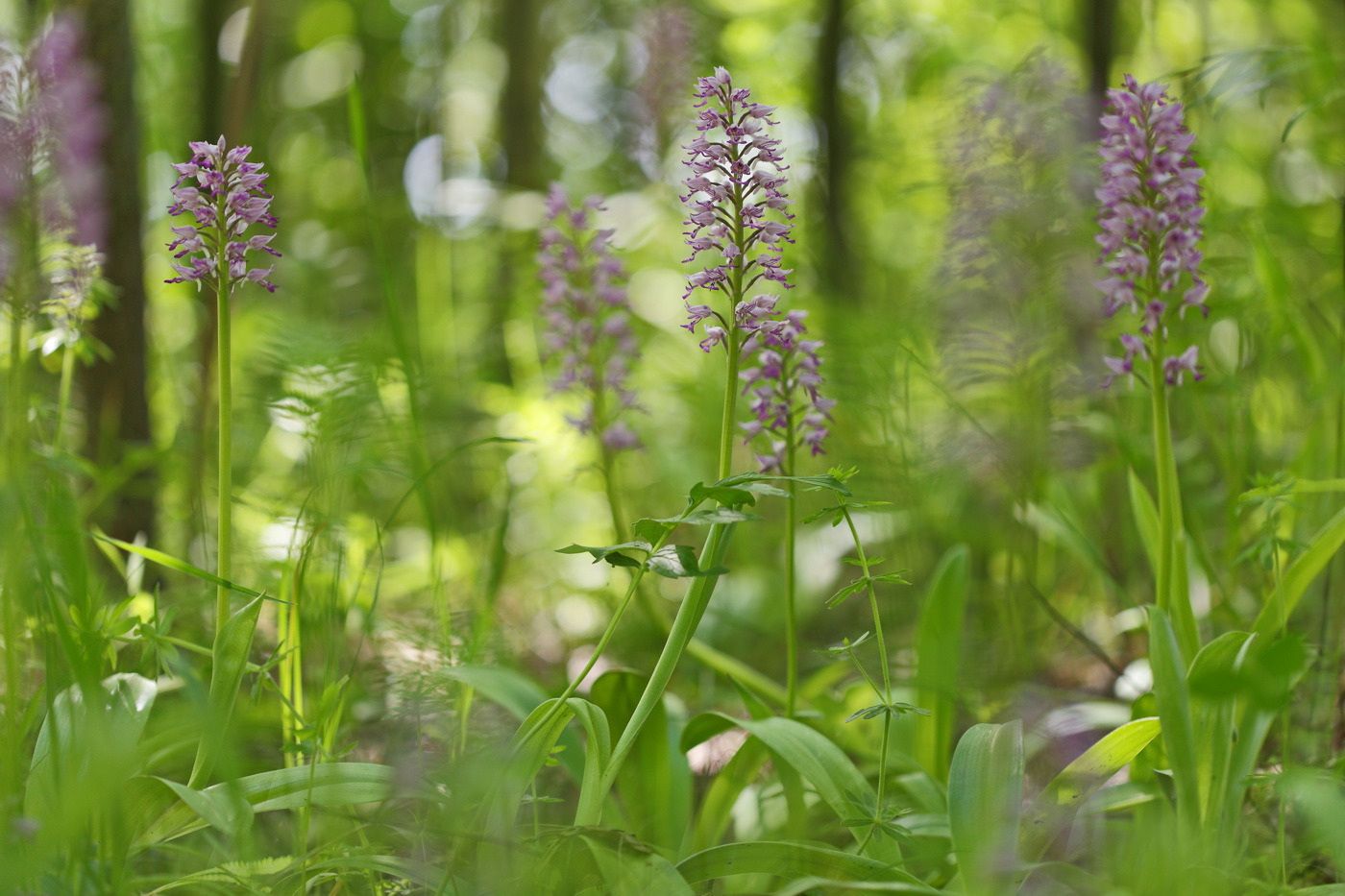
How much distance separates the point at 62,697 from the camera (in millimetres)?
1699

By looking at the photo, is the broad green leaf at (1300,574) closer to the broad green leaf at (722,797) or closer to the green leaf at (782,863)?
the green leaf at (782,863)

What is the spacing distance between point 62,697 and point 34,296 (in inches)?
31.0

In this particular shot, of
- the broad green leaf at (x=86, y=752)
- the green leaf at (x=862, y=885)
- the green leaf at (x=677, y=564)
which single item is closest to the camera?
the broad green leaf at (x=86, y=752)

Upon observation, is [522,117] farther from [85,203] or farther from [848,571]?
[85,203]

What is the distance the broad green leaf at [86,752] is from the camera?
46.5 inches

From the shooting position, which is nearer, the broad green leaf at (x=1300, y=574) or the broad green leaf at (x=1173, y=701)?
the broad green leaf at (x=1173, y=701)

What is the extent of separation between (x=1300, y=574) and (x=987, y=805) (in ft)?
3.24

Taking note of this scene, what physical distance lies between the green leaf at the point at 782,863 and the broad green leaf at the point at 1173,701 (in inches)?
21.2

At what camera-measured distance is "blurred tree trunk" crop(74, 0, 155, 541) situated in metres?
2.82

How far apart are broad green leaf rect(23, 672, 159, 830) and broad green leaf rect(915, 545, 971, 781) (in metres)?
1.72

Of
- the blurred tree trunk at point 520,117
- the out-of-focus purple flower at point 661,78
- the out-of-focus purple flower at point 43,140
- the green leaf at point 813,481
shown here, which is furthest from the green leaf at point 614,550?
the blurred tree trunk at point 520,117

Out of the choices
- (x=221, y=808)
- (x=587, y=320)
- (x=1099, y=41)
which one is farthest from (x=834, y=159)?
(x=221, y=808)

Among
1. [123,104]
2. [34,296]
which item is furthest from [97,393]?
[34,296]

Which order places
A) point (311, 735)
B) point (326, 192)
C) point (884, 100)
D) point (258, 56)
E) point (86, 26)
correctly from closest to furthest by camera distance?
point (311, 735)
point (86, 26)
point (258, 56)
point (884, 100)
point (326, 192)
